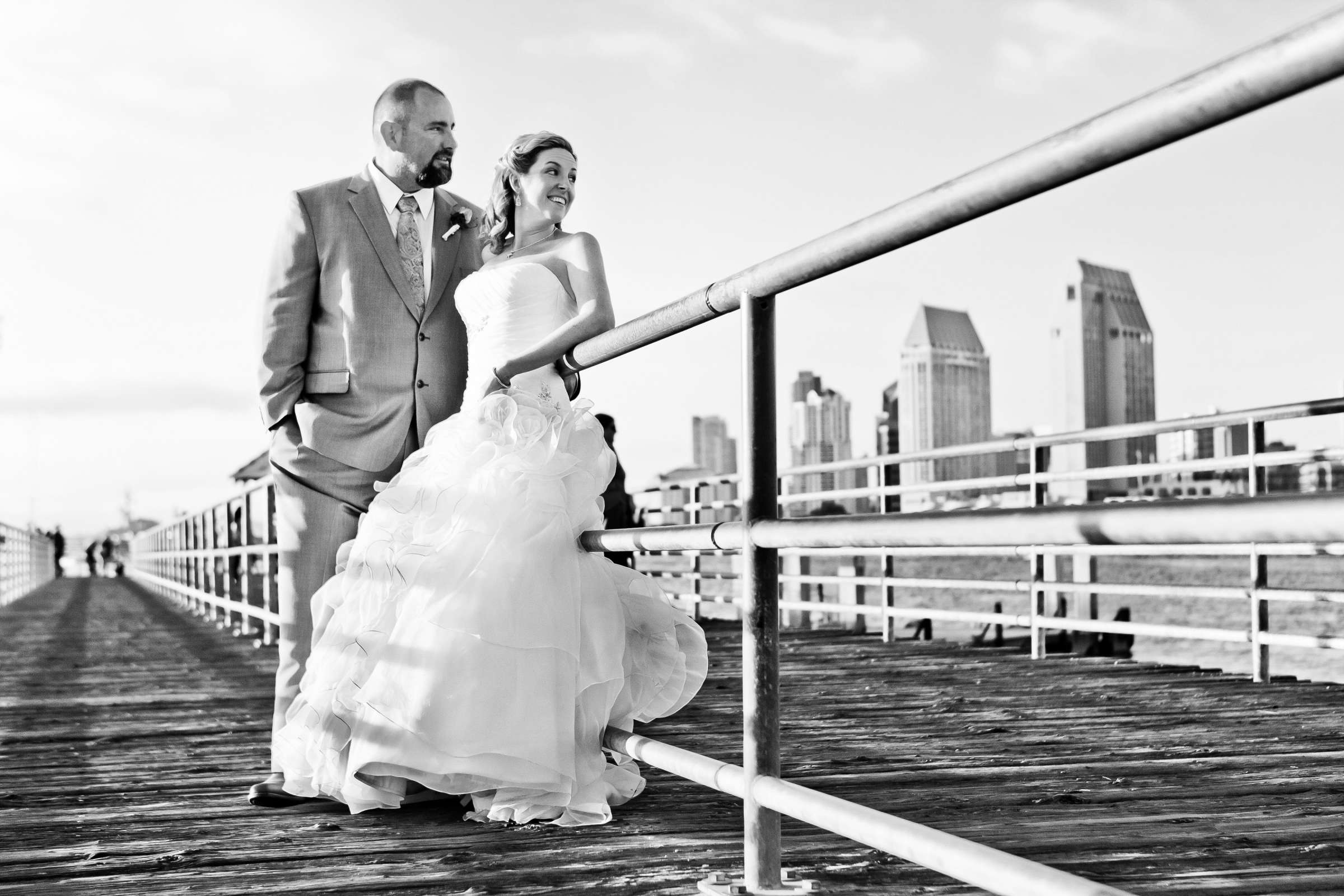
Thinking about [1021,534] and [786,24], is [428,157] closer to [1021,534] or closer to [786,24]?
[1021,534]

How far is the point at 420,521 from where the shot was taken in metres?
2.53

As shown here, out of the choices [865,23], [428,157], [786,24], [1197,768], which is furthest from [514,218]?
[865,23]

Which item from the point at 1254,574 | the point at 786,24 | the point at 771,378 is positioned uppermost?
the point at 786,24

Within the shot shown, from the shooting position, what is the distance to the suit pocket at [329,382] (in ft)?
9.39

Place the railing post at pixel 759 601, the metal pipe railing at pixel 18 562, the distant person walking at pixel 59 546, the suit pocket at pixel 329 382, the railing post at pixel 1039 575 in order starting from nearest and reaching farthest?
the railing post at pixel 759 601 < the suit pocket at pixel 329 382 < the railing post at pixel 1039 575 < the metal pipe railing at pixel 18 562 < the distant person walking at pixel 59 546

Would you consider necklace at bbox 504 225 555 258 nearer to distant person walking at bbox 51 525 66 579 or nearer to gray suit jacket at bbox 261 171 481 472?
gray suit jacket at bbox 261 171 481 472

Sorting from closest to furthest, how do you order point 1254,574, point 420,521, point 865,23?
point 420,521 → point 1254,574 → point 865,23

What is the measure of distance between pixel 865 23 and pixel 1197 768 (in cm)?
5720

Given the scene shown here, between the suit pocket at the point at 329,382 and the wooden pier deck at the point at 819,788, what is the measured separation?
901 millimetres

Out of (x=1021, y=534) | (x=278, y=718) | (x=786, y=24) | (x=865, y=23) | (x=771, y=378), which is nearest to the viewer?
(x=1021, y=534)

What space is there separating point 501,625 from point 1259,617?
3.75 meters

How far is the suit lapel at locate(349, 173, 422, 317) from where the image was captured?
2.90 m

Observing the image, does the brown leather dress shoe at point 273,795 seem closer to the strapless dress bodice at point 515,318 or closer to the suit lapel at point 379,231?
the strapless dress bodice at point 515,318

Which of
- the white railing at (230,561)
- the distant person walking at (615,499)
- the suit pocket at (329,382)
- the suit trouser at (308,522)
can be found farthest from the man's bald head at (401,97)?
the distant person walking at (615,499)
